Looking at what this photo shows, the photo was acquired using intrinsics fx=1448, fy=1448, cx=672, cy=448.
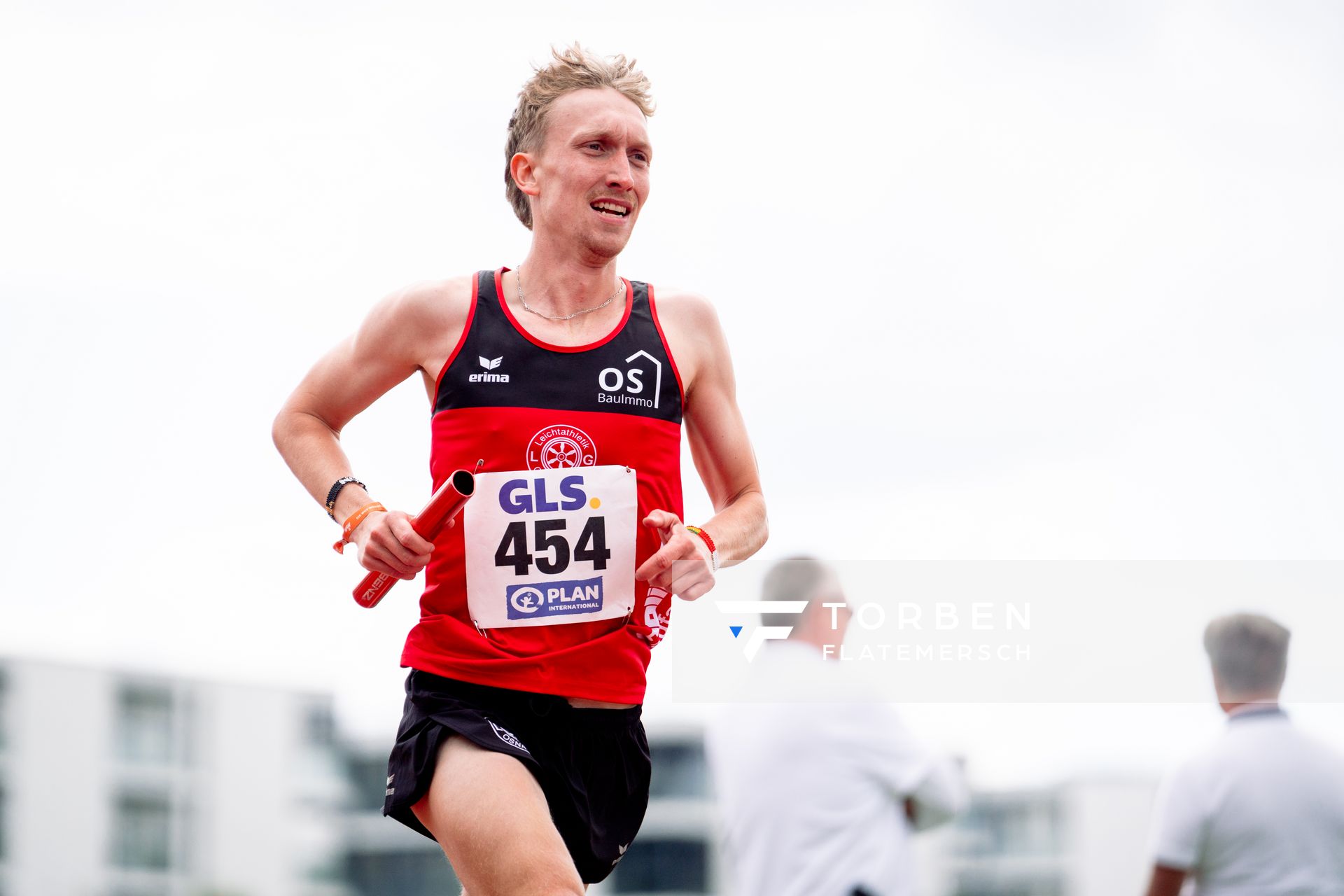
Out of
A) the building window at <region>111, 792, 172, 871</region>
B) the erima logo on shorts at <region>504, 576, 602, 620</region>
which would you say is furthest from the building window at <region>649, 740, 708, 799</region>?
the erima logo on shorts at <region>504, 576, 602, 620</region>

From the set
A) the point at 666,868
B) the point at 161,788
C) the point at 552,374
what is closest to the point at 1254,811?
the point at 552,374

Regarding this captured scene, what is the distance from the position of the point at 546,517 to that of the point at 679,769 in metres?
66.8

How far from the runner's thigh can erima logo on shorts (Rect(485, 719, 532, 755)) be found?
0.16ft

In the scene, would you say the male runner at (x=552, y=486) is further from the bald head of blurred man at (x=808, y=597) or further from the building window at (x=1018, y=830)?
the building window at (x=1018, y=830)

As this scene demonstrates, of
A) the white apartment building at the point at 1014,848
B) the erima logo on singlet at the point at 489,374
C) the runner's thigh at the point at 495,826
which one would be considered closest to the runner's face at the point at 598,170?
the erima logo on singlet at the point at 489,374

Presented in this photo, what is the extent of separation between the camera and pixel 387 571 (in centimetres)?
315

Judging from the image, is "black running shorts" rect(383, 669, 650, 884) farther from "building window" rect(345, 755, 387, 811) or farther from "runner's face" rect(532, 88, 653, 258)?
"building window" rect(345, 755, 387, 811)

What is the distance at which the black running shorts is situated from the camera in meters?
3.18

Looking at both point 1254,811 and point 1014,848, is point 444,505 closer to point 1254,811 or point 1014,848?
point 1254,811

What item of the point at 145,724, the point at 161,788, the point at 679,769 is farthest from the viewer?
the point at 161,788

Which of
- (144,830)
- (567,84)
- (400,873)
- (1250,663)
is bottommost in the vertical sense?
(400,873)

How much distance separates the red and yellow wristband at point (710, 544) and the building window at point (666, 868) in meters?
69.6

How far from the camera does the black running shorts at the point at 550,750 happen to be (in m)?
3.18

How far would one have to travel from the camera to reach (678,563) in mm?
3121
